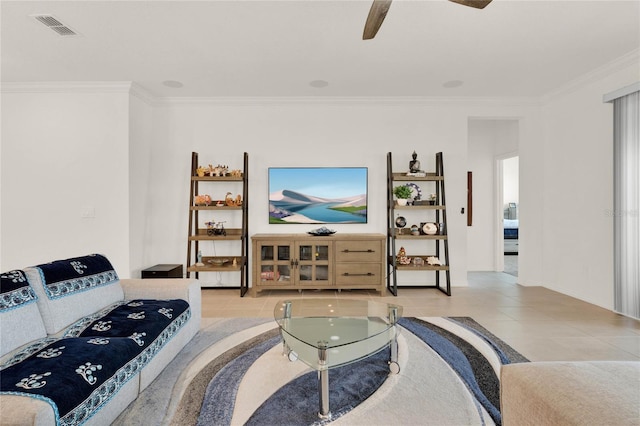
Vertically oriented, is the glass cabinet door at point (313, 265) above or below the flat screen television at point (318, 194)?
below

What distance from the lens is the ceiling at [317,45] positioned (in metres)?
Result: 2.54

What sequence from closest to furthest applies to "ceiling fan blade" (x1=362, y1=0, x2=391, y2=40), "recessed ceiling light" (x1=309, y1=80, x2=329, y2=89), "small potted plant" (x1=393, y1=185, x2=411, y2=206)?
1. "ceiling fan blade" (x1=362, y1=0, x2=391, y2=40)
2. "recessed ceiling light" (x1=309, y1=80, x2=329, y2=89)
3. "small potted plant" (x1=393, y1=185, x2=411, y2=206)

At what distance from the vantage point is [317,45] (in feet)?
10.1

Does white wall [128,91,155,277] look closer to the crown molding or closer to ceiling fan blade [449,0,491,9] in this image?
the crown molding

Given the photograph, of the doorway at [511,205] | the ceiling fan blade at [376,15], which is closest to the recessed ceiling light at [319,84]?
the ceiling fan blade at [376,15]

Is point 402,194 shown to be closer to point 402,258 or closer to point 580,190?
point 402,258

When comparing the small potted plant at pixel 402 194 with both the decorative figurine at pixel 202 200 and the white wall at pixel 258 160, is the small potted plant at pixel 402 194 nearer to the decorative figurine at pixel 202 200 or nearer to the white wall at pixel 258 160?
the white wall at pixel 258 160

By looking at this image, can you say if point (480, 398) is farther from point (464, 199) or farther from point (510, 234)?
point (510, 234)

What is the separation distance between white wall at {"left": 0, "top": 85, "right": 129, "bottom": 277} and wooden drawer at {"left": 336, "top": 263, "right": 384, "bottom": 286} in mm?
2691

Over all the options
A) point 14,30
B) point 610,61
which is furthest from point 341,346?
point 610,61

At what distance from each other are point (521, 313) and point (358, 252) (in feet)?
6.19

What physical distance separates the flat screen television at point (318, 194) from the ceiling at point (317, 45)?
1.08 meters

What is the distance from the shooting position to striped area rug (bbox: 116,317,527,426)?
173 centimetres

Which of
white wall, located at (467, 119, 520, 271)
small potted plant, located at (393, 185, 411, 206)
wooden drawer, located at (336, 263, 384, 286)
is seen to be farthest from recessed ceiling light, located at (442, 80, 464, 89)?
wooden drawer, located at (336, 263, 384, 286)
